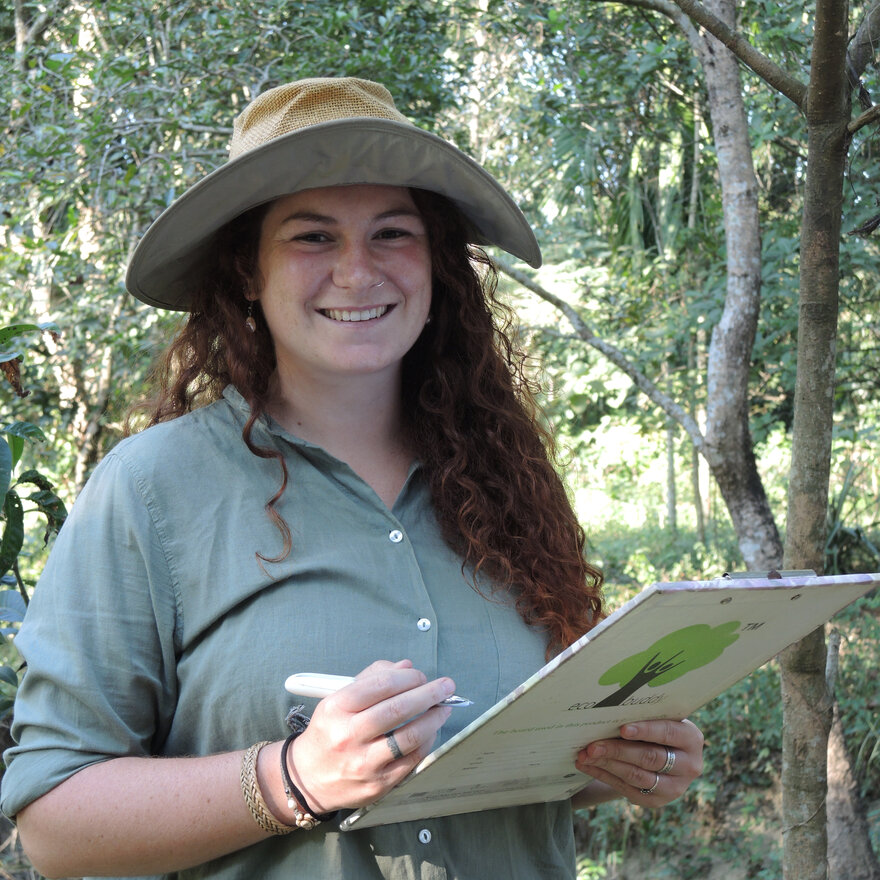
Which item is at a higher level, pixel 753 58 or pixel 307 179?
pixel 753 58

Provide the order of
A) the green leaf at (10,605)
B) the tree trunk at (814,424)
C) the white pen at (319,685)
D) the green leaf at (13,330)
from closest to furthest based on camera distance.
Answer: the white pen at (319,685) < the green leaf at (13,330) < the tree trunk at (814,424) < the green leaf at (10,605)

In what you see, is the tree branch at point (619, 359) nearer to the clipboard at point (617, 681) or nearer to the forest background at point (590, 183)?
the forest background at point (590, 183)

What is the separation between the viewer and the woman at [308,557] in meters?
1.16

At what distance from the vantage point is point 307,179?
4.67 feet

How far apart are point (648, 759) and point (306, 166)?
91cm

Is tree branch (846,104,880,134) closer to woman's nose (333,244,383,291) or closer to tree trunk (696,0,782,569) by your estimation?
woman's nose (333,244,383,291)

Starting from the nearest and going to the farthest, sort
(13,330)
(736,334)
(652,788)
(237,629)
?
(237,629) < (652,788) < (13,330) < (736,334)

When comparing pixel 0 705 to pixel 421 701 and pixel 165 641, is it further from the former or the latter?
pixel 421 701

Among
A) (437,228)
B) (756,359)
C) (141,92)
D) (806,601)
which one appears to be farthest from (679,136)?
(806,601)

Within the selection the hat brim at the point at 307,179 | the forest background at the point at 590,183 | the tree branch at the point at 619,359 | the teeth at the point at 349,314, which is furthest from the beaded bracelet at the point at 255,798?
the tree branch at the point at 619,359

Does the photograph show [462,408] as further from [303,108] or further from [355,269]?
[303,108]

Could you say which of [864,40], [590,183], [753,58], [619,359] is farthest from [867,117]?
[590,183]

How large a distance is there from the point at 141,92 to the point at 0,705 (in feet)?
10.0

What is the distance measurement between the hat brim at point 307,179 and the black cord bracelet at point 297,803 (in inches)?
29.3
